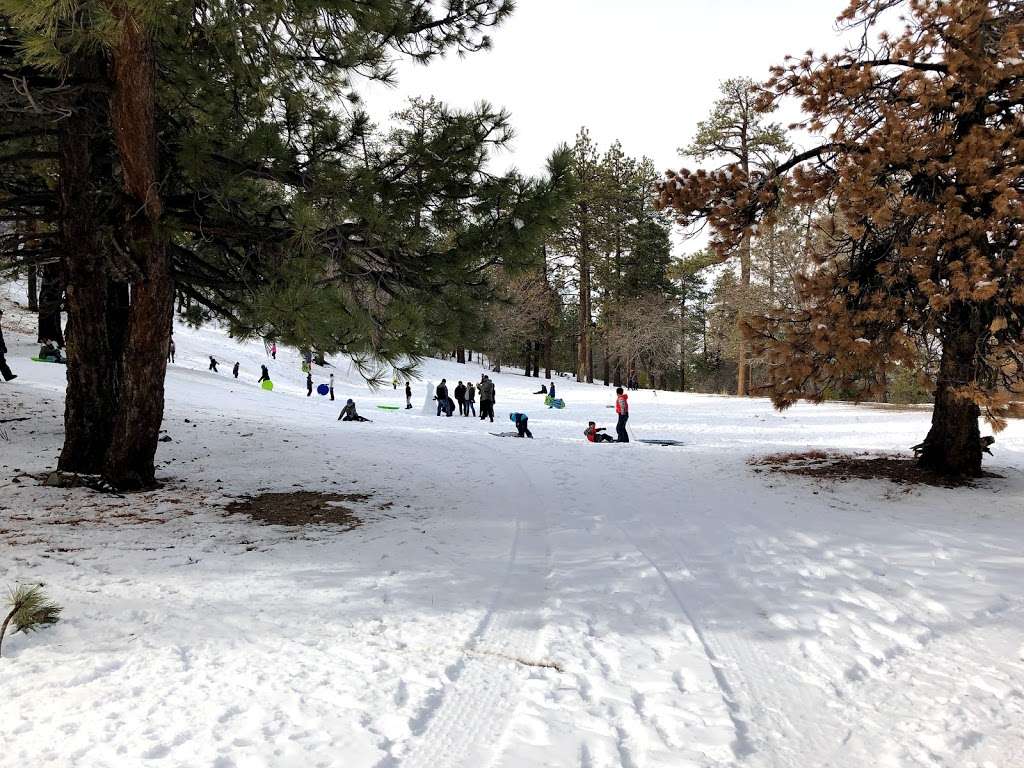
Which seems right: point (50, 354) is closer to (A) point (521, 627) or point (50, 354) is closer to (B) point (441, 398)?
(B) point (441, 398)

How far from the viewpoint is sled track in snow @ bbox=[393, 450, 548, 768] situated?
2469mm

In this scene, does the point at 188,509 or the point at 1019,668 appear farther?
the point at 188,509

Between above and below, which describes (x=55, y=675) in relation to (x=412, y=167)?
below

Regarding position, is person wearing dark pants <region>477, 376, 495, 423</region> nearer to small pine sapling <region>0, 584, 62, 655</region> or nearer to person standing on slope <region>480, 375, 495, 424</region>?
person standing on slope <region>480, 375, 495, 424</region>

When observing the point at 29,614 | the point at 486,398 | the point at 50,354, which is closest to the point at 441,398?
the point at 486,398

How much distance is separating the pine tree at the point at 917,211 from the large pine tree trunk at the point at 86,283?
7.35 metres

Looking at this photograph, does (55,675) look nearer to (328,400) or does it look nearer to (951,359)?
(951,359)

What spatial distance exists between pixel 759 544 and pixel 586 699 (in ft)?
10.9

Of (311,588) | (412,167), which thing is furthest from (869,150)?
(311,588)

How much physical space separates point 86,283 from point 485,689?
6.59 meters

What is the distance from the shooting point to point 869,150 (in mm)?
7047

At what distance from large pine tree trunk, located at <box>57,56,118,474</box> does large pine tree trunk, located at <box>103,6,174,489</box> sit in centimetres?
57

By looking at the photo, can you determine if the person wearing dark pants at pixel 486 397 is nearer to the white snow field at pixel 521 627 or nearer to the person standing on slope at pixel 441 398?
the person standing on slope at pixel 441 398

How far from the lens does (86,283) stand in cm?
681
